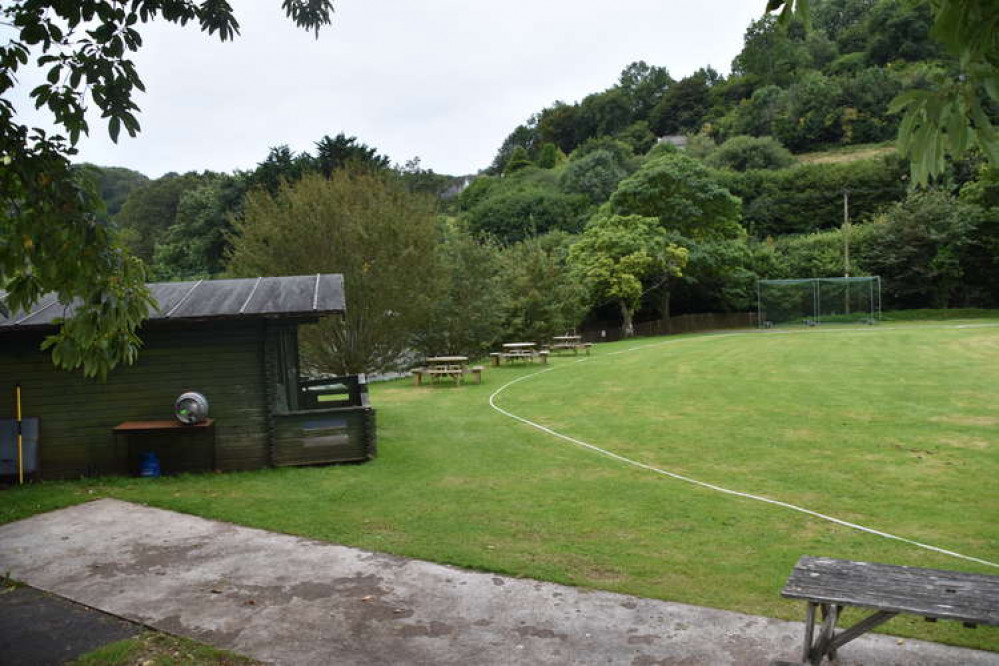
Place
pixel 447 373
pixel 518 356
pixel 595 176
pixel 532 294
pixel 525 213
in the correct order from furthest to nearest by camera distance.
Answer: pixel 595 176 < pixel 525 213 < pixel 532 294 < pixel 518 356 < pixel 447 373

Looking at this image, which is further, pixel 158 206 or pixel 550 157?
pixel 550 157

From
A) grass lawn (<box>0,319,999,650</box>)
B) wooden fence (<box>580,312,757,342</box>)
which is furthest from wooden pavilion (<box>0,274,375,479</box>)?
wooden fence (<box>580,312,757,342</box>)

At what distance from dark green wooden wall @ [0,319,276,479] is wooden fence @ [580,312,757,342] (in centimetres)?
3243

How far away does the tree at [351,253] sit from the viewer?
66.1ft

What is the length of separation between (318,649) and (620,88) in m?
139

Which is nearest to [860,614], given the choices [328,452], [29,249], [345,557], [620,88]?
[345,557]

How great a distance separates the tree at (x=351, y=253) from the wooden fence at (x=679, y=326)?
20.9 meters

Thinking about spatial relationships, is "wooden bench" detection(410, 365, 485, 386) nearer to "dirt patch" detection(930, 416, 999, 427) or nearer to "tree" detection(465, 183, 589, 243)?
"dirt patch" detection(930, 416, 999, 427)

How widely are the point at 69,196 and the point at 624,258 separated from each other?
36.0m

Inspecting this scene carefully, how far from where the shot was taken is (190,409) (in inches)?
346

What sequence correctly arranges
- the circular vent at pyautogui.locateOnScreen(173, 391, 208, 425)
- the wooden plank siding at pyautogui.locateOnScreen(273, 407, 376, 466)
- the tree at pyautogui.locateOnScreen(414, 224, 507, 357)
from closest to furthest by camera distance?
the circular vent at pyautogui.locateOnScreen(173, 391, 208, 425)
the wooden plank siding at pyautogui.locateOnScreen(273, 407, 376, 466)
the tree at pyautogui.locateOnScreen(414, 224, 507, 357)

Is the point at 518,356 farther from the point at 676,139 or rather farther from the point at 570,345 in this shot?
the point at 676,139

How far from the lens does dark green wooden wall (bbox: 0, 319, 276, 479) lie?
350 inches

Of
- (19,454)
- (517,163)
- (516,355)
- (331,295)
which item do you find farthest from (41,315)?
(517,163)
